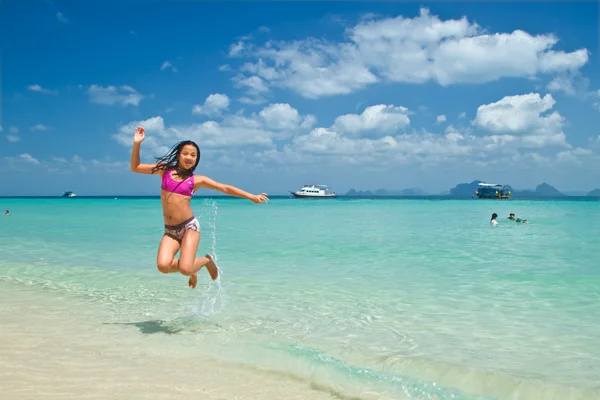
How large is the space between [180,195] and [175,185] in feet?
0.52

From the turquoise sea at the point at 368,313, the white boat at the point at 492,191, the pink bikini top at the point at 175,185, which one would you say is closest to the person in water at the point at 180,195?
the pink bikini top at the point at 175,185

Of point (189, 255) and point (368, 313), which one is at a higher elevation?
point (189, 255)

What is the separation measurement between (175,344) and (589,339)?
19.1 ft

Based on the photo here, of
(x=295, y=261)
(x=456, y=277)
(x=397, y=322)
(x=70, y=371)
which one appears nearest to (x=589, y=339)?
(x=397, y=322)

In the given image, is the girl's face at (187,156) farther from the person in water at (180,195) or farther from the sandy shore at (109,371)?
the sandy shore at (109,371)

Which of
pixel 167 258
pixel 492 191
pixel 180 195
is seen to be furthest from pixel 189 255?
pixel 492 191

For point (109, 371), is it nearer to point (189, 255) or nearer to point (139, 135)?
point (189, 255)

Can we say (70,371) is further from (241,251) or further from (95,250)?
(95,250)

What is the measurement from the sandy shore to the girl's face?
8.12 feet

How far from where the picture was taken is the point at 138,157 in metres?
6.80

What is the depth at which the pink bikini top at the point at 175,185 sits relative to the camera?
23.0 feet

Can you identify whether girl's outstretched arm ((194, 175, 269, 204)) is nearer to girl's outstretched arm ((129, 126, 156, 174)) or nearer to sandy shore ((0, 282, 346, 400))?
girl's outstretched arm ((129, 126, 156, 174))

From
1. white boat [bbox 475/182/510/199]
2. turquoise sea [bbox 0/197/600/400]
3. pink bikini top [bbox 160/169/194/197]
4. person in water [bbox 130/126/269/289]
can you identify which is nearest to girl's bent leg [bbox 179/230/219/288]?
person in water [bbox 130/126/269/289]

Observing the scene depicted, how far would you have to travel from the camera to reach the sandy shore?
15.8 ft
